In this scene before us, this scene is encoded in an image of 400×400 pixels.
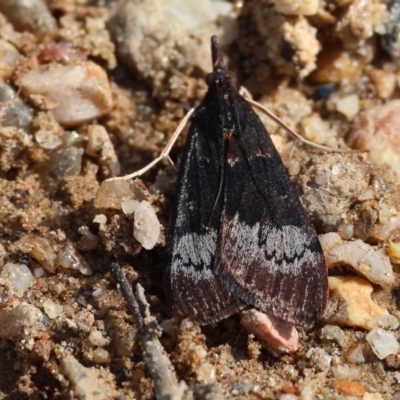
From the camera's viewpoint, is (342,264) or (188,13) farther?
(188,13)

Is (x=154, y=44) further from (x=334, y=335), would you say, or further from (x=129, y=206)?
(x=334, y=335)

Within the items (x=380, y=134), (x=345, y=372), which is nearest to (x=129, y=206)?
(x=345, y=372)

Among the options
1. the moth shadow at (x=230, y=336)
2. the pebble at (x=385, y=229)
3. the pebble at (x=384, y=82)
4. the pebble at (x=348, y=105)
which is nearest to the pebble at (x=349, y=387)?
the moth shadow at (x=230, y=336)

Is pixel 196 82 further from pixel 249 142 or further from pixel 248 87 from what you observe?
pixel 249 142

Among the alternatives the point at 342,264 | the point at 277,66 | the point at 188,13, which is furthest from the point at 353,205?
the point at 188,13

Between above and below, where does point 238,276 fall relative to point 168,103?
below

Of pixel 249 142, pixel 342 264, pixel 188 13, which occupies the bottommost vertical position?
pixel 342 264

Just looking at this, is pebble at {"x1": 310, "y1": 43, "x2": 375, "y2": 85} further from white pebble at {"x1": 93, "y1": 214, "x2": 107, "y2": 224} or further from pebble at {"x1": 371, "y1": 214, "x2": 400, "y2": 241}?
white pebble at {"x1": 93, "y1": 214, "x2": 107, "y2": 224}
